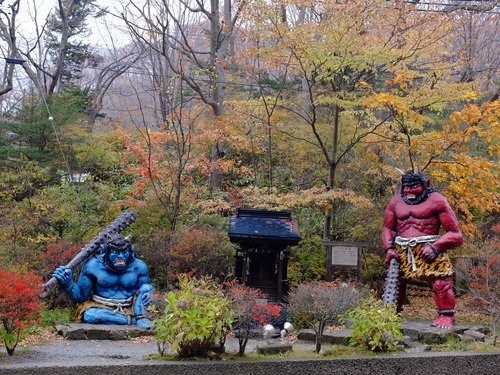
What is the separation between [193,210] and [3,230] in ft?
14.0

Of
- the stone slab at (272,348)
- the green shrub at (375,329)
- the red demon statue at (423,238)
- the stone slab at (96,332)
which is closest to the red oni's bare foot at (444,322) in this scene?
the red demon statue at (423,238)

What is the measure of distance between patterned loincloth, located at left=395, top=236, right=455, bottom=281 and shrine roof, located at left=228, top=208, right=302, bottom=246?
1711 millimetres

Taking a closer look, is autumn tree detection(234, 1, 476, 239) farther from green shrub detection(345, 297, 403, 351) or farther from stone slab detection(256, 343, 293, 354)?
stone slab detection(256, 343, 293, 354)

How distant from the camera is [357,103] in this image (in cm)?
1058

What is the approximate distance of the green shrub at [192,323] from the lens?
15.9 feet

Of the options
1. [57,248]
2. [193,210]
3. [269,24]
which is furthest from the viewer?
[193,210]

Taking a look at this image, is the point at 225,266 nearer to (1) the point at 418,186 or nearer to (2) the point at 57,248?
(2) the point at 57,248

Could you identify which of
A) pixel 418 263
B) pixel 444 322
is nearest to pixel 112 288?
pixel 418 263

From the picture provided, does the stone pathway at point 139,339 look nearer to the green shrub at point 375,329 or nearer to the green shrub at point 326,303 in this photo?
the green shrub at point 326,303

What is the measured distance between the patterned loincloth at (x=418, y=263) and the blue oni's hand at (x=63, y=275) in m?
5.27

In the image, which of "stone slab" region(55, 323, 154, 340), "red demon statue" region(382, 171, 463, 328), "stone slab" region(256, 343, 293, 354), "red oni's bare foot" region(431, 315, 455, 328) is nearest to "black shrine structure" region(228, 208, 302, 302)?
"red demon statue" region(382, 171, 463, 328)

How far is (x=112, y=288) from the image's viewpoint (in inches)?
348

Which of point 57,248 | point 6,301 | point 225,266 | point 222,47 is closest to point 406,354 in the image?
point 6,301

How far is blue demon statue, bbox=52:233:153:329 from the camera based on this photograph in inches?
336
